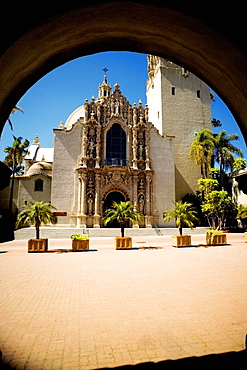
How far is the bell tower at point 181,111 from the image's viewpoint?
124ft

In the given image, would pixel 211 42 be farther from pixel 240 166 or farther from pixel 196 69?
pixel 240 166

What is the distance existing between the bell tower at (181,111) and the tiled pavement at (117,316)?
2898 centimetres

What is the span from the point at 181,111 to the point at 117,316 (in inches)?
1515

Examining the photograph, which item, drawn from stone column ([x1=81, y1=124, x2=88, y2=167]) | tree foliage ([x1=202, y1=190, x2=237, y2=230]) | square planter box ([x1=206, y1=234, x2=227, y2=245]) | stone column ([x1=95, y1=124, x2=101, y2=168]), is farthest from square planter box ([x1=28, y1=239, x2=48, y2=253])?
→ tree foliage ([x1=202, y1=190, x2=237, y2=230])

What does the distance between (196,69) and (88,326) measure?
16.0ft

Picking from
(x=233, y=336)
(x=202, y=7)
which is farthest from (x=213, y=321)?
(x=202, y=7)

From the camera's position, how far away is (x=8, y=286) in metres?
7.47

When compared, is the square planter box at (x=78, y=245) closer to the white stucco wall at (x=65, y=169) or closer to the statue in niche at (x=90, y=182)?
the white stucco wall at (x=65, y=169)

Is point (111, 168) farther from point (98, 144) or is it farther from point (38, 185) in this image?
point (38, 185)

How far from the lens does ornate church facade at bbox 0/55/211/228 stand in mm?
31766

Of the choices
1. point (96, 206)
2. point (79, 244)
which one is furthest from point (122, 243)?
point (96, 206)

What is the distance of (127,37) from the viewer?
371 centimetres

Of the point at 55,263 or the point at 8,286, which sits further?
the point at 55,263

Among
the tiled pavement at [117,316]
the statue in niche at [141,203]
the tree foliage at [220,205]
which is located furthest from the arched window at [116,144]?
the tiled pavement at [117,316]
